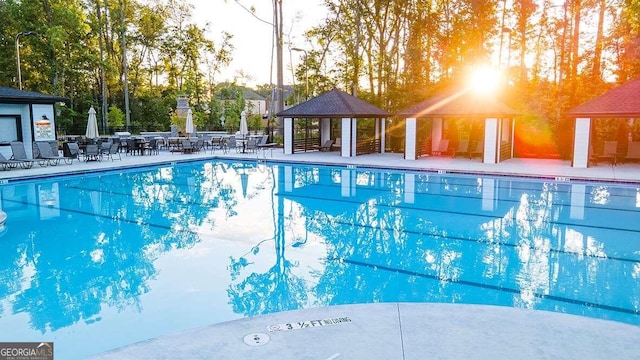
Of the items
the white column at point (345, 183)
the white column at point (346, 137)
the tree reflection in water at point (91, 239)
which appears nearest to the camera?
the tree reflection in water at point (91, 239)

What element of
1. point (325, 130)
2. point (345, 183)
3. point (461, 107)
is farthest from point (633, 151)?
point (325, 130)

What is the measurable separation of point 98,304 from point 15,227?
5.14 meters

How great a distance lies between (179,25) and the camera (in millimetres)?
38688

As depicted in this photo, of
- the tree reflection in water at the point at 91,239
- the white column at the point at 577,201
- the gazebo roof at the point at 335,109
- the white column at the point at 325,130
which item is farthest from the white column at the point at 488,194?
the white column at the point at 325,130

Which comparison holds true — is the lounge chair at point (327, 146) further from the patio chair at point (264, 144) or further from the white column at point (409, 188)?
the white column at point (409, 188)

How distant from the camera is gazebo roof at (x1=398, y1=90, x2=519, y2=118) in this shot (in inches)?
743

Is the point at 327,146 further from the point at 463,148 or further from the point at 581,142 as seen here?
Answer: the point at 581,142

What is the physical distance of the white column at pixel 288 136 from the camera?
896 inches

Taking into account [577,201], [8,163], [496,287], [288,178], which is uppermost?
[8,163]

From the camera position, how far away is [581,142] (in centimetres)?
1711

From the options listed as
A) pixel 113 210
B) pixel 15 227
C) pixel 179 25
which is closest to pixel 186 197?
pixel 113 210

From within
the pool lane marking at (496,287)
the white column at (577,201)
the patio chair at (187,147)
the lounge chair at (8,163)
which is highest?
the patio chair at (187,147)

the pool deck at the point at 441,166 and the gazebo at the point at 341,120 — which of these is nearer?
the pool deck at the point at 441,166

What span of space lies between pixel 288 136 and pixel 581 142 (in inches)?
486
